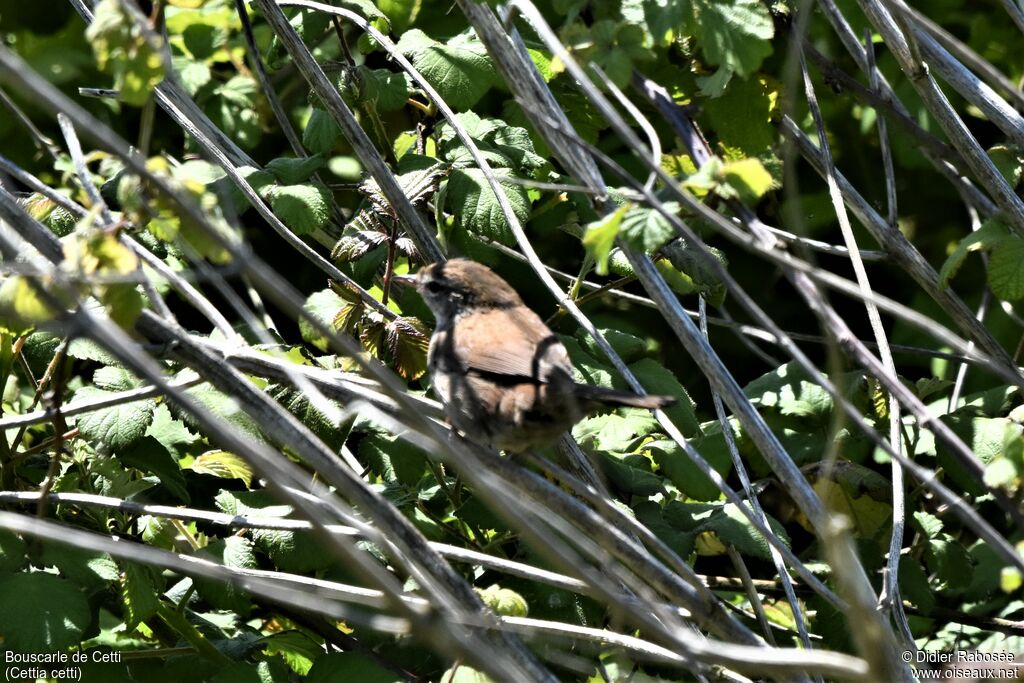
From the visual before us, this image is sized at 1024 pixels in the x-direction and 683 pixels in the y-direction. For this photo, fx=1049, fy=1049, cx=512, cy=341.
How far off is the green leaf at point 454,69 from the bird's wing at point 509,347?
2.09 ft

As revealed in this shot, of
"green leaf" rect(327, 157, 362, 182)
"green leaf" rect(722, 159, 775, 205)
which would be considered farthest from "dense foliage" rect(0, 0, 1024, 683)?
"green leaf" rect(327, 157, 362, 182)

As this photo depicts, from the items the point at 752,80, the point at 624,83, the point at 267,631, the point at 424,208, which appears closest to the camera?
the point at 624,83

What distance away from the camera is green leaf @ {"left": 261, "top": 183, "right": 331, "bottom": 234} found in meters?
2.80

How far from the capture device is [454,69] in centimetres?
308

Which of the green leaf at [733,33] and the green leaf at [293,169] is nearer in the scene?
the green leaf at [733,33]

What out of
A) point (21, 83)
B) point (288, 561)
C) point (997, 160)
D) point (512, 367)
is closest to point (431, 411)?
point (512, 367)

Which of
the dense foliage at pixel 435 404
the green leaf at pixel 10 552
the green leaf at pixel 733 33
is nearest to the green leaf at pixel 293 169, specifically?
the dense foliage at pixel 435 404

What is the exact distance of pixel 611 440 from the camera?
3.00 metres

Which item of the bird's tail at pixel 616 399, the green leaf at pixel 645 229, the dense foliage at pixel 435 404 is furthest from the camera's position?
the bird's tail at pixel 616 399

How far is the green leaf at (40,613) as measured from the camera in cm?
248

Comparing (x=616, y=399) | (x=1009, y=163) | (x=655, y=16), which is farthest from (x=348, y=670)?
(x=1009, y=163)

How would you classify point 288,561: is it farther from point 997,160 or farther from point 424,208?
point 997,160

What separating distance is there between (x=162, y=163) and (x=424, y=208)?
1363mm

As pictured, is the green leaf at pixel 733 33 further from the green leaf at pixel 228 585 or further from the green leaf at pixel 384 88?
the green leaf at pixel 228 585
